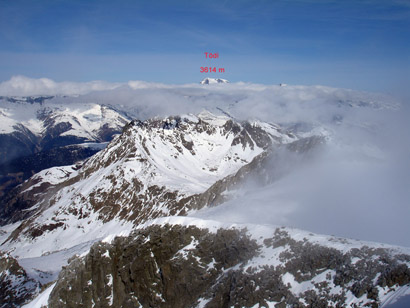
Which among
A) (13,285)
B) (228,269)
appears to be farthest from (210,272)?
(13,285)

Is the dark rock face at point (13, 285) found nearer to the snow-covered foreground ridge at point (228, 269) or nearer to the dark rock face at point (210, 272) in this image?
the snow-covered foreground ridge at point (228, 269)

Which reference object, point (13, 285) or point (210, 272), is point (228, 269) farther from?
point (13, 285)

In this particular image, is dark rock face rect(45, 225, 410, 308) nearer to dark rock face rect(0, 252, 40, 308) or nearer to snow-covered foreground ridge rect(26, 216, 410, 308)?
snow-covered foreground ridge rect(26, 216, 410, 308)

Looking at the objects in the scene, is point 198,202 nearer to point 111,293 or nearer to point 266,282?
point 111,293

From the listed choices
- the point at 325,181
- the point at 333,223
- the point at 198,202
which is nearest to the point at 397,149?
the point at 325,181

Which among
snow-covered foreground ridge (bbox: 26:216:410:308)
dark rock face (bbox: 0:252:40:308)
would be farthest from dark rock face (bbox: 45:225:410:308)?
dark rock face (bbox: 0:252:40:308)

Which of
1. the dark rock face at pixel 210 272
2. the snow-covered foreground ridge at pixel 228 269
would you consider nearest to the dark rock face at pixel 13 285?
the snow-covered foreground ridge at pixel 228 269

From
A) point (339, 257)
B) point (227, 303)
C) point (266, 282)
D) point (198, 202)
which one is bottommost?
point (198, 202)
